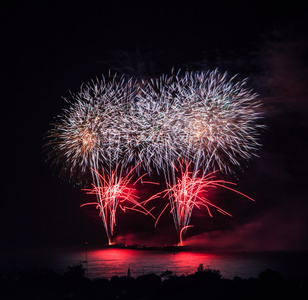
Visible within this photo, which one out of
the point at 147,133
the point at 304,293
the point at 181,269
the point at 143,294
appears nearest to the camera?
the point at 304,293

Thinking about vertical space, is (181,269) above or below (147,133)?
below

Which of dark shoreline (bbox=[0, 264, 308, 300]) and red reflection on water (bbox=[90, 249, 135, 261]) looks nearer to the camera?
dark shoreline (bbox=[0, 264, 308, 300])

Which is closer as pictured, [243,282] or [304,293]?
[304,293]

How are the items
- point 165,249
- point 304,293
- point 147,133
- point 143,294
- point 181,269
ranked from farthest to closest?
1. point 165,249
2. point 181,269
3. point 147,133
4. point 143,294
5. point 304,293

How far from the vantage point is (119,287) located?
64.4ft

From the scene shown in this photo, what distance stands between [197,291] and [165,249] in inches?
1593

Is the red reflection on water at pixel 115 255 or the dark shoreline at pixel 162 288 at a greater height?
the red reflection on water at pixel 115 255

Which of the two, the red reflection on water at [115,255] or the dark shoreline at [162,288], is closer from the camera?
the dark shoreline at [162,288]

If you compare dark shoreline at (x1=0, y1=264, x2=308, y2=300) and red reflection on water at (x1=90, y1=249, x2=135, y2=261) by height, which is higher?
red reflection on water at (x1=90, y1=249, x2=135, y2=261)

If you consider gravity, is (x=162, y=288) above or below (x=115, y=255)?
below

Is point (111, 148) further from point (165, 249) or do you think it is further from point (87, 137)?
point (165, 249)

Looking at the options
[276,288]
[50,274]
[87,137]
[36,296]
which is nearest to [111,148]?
[87,137]

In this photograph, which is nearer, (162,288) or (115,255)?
(162,288)

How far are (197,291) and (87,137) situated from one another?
41.8ft
